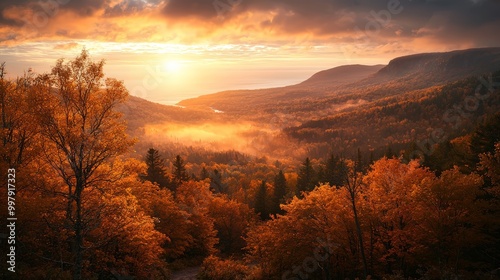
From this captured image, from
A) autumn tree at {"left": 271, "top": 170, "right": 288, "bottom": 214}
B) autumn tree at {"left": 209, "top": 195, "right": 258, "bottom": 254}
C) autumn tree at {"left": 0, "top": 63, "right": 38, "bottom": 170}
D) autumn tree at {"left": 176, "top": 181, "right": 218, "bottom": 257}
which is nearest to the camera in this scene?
autumn tree at {"left": 0, "top": 63, "right": 38, "bottom": 170}

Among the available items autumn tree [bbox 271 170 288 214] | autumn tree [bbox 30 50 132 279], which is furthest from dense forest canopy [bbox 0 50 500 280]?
autumn tree [bbox 271 170 288 214]

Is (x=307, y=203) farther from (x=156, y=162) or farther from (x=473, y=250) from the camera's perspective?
(x=156, y=162)

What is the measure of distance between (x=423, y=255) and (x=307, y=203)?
451 inches

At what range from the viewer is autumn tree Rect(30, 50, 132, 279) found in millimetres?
14930

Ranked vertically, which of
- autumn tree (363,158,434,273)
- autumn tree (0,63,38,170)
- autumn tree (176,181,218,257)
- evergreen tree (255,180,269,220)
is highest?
autumn tree (0,63,38,170)

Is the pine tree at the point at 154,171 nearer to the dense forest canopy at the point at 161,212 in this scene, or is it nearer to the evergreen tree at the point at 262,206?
the dense forest canopy at the point at 161,212

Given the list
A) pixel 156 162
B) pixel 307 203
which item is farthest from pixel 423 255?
pixel 156 162

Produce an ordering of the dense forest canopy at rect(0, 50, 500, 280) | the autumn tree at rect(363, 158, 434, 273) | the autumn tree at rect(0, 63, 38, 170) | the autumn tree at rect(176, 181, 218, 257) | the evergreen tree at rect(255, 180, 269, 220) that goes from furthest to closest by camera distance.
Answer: the evergreen tree at rect(255, 180, 269, 220) → the autumn tree at rect(176, 181, 218, 257) → the autumn tree at rect(363, 158, 434, 273) → the autumn tree at rect(0, 63, 38, 170) → the dense forest canopy at rect(0, 50, 500, 280)

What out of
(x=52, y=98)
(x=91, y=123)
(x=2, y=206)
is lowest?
(x=2, y=206)

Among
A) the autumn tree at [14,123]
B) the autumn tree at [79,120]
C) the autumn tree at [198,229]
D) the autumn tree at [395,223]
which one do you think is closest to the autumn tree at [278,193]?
the autumn tree at [198,229]

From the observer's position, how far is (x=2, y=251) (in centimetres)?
1983

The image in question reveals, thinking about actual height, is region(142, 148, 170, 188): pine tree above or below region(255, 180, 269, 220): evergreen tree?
above

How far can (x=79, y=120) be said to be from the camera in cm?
1552

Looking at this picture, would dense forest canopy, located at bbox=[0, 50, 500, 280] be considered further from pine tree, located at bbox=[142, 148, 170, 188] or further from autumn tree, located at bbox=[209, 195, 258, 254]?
pine tree, located at bbox=[142, 148, 170, 188]
